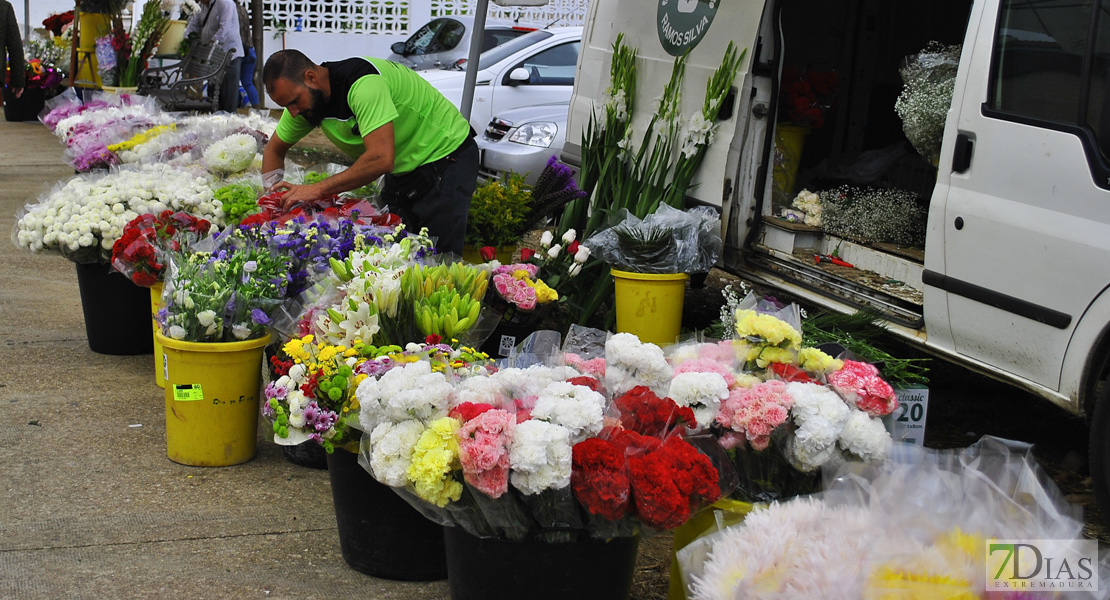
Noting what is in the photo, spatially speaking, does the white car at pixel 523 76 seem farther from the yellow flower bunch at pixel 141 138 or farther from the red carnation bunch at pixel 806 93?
the red carnation bunch at pixel 806 93

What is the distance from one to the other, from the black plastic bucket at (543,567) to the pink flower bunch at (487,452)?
9.0 inches

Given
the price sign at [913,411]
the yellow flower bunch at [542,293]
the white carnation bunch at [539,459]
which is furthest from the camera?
the yellow flower bunch at [542,293]

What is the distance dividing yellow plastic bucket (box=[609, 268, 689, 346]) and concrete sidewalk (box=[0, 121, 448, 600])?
5.97 ft

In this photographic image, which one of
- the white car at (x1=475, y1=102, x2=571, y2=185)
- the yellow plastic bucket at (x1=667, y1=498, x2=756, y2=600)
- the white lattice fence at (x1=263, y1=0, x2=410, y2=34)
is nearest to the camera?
the yellow plastic bucket at (x1=667, y1=498, x2=756, y2=600)

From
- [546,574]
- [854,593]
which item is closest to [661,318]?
[546,574]

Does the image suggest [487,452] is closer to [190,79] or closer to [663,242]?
[663,242]

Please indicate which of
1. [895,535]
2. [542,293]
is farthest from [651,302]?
[895,535]

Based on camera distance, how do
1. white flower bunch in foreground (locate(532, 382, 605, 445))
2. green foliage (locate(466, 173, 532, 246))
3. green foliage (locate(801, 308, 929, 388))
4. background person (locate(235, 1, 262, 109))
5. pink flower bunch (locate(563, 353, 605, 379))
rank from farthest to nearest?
background person (locate(235, 1, 262, 109)) < green foliage (locate(466, 173, 532, 246)) < green foliage (locate(801, 308, 929, 388)) < pink flower bunch (locate(563, 353, 605, 379)) < white flower bunch in foreground (locate(532, 382, 605, 445))

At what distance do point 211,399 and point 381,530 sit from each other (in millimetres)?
1153

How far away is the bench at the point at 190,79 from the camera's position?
971cm

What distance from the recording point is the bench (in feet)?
31.9

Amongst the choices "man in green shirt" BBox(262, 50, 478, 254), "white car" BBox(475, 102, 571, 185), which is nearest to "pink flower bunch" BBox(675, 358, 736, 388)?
"man in green shirt" BBox(262, 50, 478, 254)

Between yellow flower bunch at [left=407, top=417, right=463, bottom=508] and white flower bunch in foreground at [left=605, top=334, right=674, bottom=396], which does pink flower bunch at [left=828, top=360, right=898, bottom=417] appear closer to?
white flower bunch in foreground at [left=605, top=334, right=674, bottom=396]

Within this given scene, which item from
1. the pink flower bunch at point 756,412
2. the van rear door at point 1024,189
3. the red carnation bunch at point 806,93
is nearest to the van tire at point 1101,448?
the van rear door at point 1024,189
